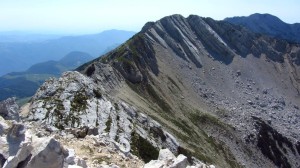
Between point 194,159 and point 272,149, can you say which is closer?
point 194,159

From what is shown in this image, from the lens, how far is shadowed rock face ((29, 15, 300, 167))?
76.6m

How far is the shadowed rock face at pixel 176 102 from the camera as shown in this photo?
251 feet

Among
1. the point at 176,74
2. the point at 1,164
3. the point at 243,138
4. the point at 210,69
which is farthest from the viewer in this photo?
the point at 210,69

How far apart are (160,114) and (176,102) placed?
2712cm

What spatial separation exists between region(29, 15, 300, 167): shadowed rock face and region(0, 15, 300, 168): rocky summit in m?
0.35

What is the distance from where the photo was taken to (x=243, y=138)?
12912 centimetres

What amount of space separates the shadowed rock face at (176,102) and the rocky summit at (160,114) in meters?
0.35

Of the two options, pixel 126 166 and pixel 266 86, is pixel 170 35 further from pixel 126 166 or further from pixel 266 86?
pixel 126 166

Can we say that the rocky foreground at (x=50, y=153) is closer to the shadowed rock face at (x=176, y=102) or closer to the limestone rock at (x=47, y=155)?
the limestone rock at (x=47, y=155)

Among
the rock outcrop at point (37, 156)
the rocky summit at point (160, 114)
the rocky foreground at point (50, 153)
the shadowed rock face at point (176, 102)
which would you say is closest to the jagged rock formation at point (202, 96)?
the shadowed rock face at point (176, 102)

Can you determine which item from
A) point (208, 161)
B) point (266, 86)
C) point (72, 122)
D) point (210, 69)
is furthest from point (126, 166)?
point (266, 86)

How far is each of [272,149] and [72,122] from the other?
9003 cm

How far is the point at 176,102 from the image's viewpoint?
13638cm

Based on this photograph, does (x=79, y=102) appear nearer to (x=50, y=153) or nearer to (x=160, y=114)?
(x=160, y=114)
